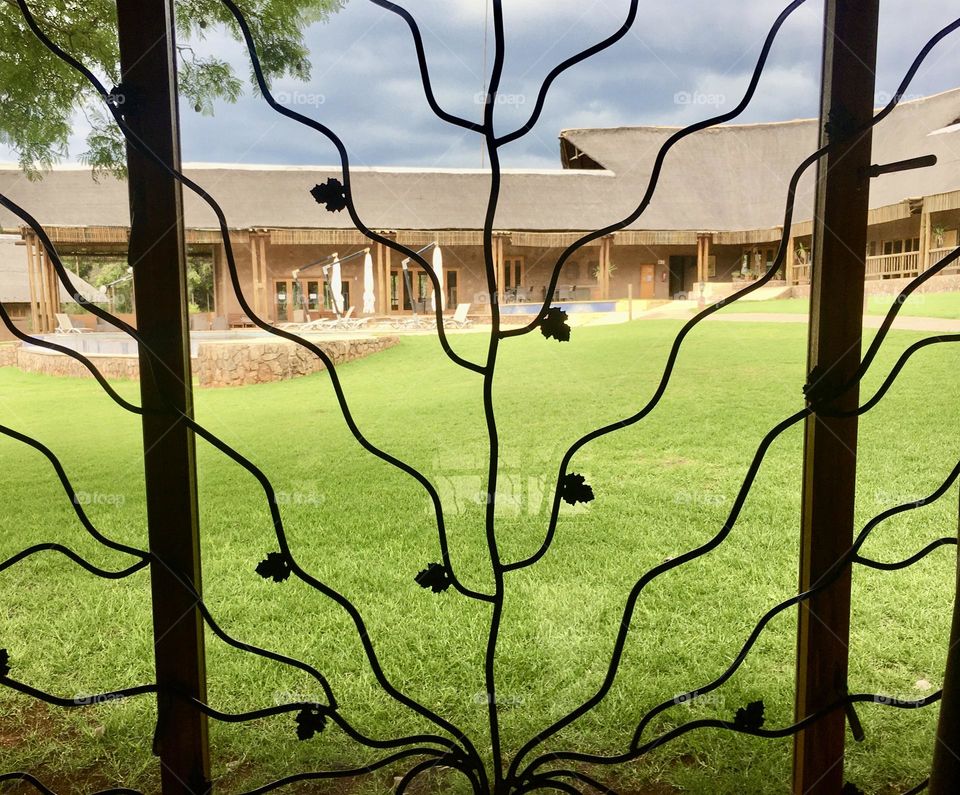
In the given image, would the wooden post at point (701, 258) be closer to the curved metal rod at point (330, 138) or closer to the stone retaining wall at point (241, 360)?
the stone retaining wall at point (241, 360)

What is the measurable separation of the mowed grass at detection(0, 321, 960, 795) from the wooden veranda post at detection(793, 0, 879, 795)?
1.41 feet

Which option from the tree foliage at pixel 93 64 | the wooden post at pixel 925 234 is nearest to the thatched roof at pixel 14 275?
the tree foliage at pixel 93 64

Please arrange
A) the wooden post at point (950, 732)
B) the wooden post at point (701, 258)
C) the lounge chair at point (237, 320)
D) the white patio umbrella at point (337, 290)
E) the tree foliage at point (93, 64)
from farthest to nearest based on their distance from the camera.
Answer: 1. the white patio umbrella at point (337, 290)
2. the wooden post at point (701, 258)
3. the lounge chair at point (237, 320)
4. the tree foliage at point (93, 64)
5. the wooden post at point (950, 732)

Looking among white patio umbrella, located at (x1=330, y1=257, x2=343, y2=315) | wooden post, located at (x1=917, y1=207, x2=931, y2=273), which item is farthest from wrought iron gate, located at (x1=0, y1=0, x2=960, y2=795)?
white patio umbrella, located at (x1=330, y1=257, x2=343, y2=315)

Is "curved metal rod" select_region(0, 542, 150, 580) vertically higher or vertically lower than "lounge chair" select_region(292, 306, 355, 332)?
lower

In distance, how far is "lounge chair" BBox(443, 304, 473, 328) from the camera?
1.86m

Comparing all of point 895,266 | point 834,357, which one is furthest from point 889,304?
point 834,357

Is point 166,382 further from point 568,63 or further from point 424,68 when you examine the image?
point 568,63

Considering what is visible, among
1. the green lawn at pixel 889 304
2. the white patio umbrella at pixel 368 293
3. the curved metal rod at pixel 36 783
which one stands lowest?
the curved metal rod at pixel 36 783

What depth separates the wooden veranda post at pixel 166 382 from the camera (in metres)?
0.67

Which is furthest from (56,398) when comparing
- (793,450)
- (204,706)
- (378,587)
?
(793,450)

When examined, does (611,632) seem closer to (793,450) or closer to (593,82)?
(593,82)

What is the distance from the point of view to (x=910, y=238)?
1.86m

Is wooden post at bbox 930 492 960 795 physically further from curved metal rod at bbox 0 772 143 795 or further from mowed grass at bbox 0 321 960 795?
curved metal rod at bbox 0 772 143 795
